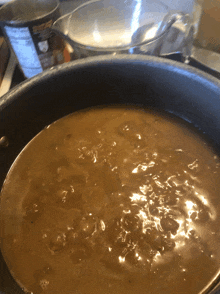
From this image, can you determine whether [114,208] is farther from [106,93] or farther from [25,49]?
[25,49]

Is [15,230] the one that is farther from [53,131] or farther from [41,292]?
[53,131]

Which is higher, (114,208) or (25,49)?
(25,49)

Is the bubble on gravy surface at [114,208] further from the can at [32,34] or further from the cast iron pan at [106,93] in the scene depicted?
the can at [32,34]

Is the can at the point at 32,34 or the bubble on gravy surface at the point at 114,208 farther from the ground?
the can at the point at 32,34

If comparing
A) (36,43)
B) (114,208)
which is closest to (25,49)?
(36,43)

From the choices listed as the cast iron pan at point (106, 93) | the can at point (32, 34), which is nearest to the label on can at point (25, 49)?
the can at point (32, 34)

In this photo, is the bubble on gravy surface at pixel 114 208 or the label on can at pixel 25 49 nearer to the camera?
the bubble on gravy surface at pixel 114 208
